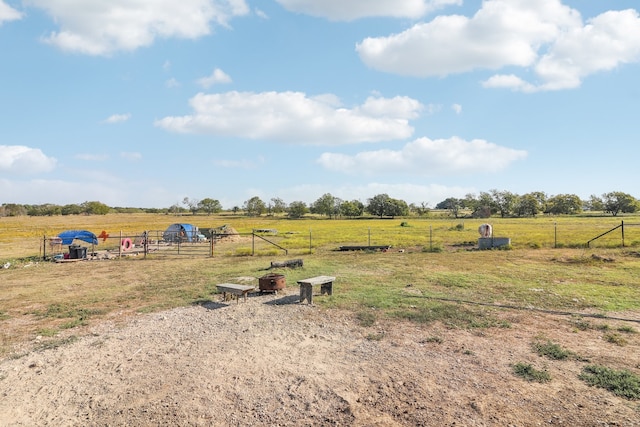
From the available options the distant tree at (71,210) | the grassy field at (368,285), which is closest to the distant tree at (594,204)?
the grassy field at (368,285)

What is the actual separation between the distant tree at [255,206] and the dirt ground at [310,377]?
144457mm

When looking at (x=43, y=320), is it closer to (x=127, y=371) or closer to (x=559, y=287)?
(x=127, y=371)

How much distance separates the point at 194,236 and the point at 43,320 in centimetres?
2798

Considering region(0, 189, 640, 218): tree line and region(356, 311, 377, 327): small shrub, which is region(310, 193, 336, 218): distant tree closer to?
region(0, 189, 640, 218): tree line

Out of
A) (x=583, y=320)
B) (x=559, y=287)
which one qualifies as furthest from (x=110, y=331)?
(x=559, y=287)

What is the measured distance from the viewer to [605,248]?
Result: 81.1 feet

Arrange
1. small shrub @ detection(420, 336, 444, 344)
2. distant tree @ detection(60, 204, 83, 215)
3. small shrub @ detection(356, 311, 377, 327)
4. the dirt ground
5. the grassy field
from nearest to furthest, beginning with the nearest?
1. the dirt ground
2. small shrub @ detection(420, 336, 444, 344)
3. small shrub @ detection(356, 311, 377, 327)
4. the grassy field
5. distant tree @ detection(60, 204, 83, 215)

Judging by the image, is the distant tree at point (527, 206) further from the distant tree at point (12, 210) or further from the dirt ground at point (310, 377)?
the distant tree at point (12, 210)

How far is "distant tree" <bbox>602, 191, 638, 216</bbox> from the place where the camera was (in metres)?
130

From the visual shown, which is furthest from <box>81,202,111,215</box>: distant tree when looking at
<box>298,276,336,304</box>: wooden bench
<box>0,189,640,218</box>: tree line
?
<box>298,276,336,304</box>: wooden bench

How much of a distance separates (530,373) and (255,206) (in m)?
150

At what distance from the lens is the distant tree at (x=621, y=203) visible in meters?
130

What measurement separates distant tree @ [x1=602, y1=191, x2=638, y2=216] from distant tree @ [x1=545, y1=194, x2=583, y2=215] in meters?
9.53

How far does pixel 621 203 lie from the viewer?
132 meters
